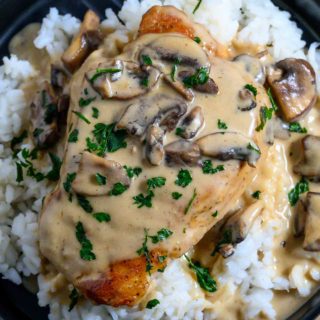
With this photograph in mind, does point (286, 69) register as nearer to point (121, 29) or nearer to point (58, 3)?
point (121, 29)

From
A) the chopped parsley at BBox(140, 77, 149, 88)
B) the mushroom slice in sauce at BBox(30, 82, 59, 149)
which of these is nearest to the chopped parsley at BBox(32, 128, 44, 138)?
the mushroom slice in sauce at BBox(30, 82, 59, 149)

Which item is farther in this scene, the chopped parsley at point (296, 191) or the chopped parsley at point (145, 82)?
the chopped parsley at point (296, 191)

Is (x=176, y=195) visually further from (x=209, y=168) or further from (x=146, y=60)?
(x=146, y=60)

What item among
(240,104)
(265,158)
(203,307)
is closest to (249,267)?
(203,307)

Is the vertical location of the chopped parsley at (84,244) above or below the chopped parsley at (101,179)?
below

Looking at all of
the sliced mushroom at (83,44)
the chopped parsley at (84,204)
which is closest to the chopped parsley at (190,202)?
the chopped parsley at (84,204)

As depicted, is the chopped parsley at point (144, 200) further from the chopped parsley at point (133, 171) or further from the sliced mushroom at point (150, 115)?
the sliced mushroom at point (150, 115)

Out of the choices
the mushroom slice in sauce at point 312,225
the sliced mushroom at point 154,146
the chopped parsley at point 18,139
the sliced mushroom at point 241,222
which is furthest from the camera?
the chopped parsley at point 18,139

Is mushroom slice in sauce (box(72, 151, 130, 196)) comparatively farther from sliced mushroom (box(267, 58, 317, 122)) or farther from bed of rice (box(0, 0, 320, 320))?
sliced mushroom (box(267, 58, 317, 122))
